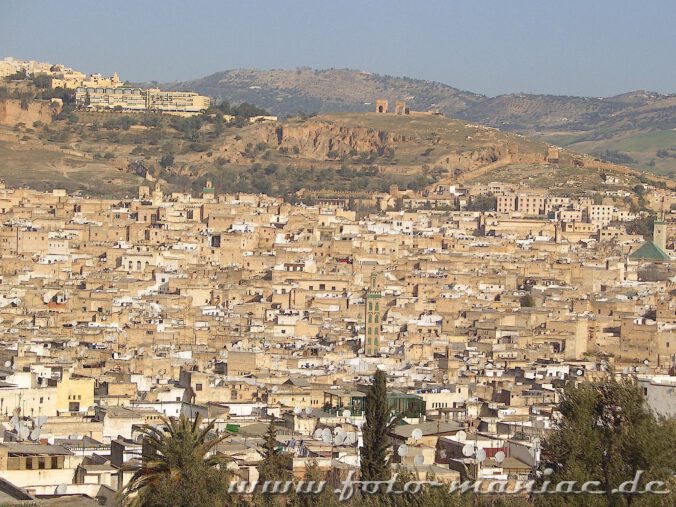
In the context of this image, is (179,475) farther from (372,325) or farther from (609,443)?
(372,325)

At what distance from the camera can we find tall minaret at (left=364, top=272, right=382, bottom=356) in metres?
45.7

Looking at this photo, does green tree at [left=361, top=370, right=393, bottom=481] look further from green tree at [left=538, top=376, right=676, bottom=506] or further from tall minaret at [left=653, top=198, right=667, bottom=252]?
tall minaret at [left=653, top=198, right=667, bottom=252]

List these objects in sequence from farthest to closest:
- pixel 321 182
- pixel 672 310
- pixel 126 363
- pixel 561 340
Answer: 1. pixel 321 182
2. pixel 672 310
3. pixel 561 340
4. pixel 126 363

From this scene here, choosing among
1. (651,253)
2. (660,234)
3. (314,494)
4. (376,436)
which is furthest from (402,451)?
(660,234)

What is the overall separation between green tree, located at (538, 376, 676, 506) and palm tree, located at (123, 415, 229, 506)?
132 inches

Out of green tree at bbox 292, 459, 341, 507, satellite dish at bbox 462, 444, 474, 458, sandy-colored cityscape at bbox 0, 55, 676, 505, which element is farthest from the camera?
sandy-colored cityscape at bbox 0, 55, 676, 505

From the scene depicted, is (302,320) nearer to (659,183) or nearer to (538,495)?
(538,495)

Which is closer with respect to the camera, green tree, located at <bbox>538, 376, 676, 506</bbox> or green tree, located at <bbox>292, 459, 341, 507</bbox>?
green tree, located at <bbox>292, 459, 341, 507</bbox>

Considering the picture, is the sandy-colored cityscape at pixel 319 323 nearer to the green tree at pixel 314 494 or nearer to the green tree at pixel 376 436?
the green tree at pixel 376 436

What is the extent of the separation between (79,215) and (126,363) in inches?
1309

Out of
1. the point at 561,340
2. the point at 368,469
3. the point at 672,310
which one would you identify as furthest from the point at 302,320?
the point at 368,469

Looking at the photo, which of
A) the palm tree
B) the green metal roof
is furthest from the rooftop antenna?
the green metal roof

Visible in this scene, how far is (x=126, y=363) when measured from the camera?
4009 centimetres

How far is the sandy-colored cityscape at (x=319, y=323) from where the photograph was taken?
26188 millimetres
